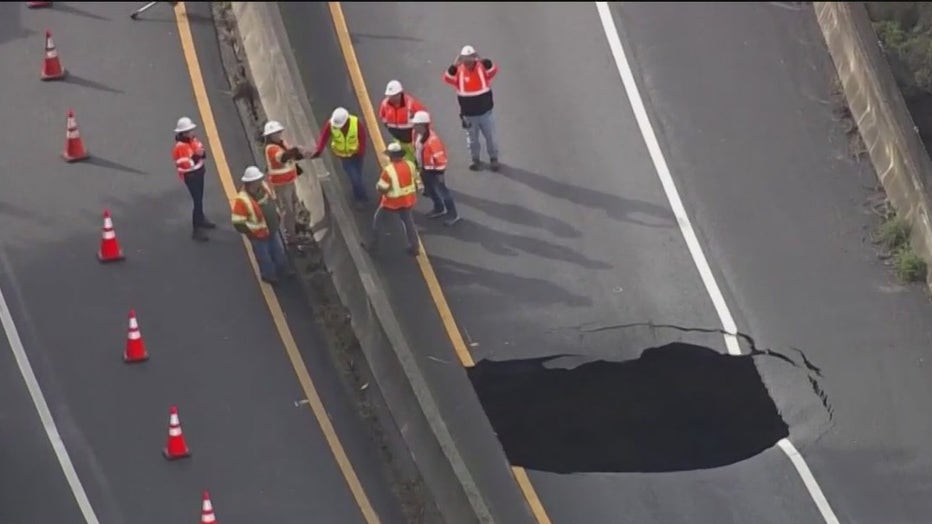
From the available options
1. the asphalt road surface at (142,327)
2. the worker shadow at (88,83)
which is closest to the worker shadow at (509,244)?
the asphalt road surface at (142,327)

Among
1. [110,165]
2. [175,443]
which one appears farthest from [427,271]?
[110,165]

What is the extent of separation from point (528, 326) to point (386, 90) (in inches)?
161

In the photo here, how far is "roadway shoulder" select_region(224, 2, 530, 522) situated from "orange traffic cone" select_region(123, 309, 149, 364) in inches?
88.4

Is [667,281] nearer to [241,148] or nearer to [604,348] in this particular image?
[604,348]

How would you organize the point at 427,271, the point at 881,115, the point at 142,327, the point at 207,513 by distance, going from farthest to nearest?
the point at 881,115
the point at 427,271
the point at 142,327
the point at 207,513

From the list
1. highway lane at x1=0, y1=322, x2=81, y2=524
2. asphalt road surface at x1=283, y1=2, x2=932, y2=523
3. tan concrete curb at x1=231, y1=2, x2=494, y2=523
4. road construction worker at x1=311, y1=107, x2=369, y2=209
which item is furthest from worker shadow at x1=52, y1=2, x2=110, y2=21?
highway lane at x1=0, y1=322, x2=81, y2=524

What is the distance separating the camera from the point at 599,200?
26391 mm

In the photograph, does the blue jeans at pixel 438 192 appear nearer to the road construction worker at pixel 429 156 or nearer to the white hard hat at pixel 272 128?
the road construction worker at pixel 429 156

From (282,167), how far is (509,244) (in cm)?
268

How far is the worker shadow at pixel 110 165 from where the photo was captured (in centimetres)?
2652

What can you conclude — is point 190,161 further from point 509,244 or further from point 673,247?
point 673,247

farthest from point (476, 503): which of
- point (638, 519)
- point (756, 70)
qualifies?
point (756, 70)

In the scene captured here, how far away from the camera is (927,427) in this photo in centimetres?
2319

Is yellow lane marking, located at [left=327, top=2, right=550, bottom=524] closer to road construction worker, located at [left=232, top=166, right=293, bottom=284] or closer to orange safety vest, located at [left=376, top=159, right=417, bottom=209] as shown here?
orange safety vest, located at [left=376, top=159, right=417, bottom=209]
